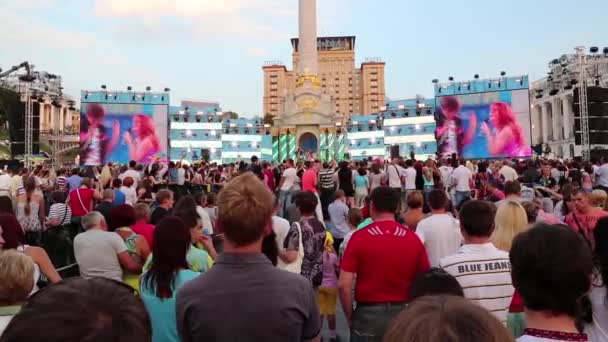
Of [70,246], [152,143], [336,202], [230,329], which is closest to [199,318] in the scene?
[230,329]

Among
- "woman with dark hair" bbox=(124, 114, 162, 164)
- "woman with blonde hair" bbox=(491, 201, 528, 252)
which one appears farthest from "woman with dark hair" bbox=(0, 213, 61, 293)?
"woman with dark hair" bbox=(124, 114, 162, 164)

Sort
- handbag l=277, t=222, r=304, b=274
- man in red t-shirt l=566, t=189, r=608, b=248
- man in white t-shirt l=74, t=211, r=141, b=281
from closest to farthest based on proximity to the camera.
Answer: man in white t-shirt l=74, t=211, r=141, b=281, handbag l=277, t=222, r=304, b=274, man in red t-shirt l=566, t=189, r=608, b=248

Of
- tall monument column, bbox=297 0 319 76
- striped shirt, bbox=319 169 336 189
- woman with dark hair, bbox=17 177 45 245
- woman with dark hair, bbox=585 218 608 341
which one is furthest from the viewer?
tall monument column, bbox=297 0 319 76

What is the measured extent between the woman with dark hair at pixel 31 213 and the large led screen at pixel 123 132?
91.3 feet

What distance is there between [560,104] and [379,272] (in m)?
82.4

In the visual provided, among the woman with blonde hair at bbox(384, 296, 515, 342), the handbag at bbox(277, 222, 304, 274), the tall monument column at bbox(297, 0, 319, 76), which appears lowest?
the handbag at bbox(277, 222, 304, 274)

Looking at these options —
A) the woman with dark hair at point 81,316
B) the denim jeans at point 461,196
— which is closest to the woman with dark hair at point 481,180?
the denim jeans at point 461,196

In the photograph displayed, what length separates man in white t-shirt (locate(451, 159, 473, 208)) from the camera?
14.5 meters

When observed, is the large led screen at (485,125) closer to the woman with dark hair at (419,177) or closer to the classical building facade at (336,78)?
the woman with dark hair at (419,177)

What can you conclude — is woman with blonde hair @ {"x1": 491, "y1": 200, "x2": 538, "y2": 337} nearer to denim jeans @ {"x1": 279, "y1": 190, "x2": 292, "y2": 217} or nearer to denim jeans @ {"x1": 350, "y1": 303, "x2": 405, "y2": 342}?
denim jeans @ {"x1": 350, "y1": 303, "x2": 405, "y2": 342}

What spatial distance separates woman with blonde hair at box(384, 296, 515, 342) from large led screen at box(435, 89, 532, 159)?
115 ft

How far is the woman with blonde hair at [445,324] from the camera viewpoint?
47.1 inches

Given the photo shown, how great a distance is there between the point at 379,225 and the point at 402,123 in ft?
179

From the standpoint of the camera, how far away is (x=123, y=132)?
3769cm
